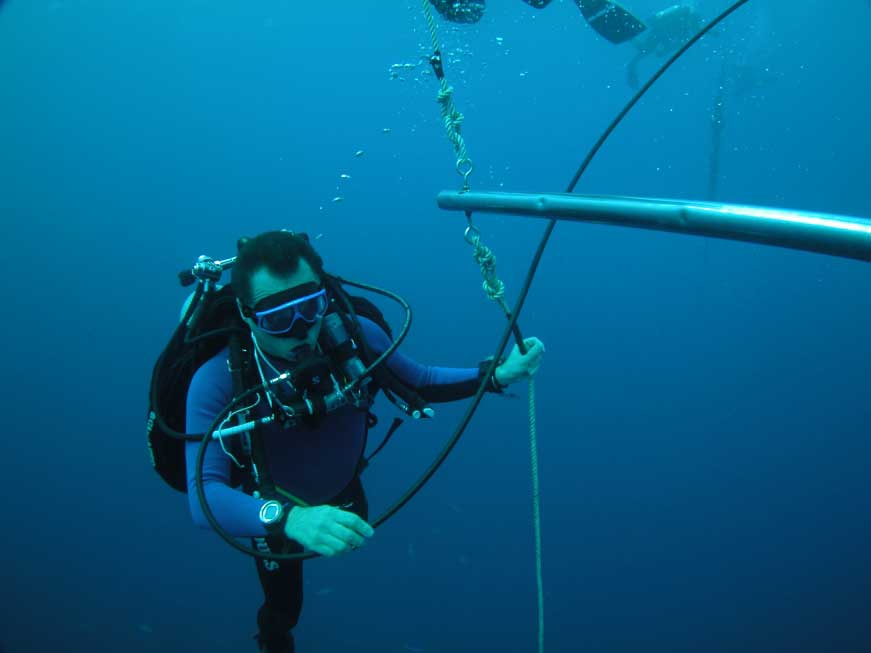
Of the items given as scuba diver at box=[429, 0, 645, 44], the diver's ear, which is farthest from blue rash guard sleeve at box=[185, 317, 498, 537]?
scuba diver at box=[429, 0, 645, 44]

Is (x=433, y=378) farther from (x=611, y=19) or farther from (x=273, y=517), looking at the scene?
(x=611, y=19)

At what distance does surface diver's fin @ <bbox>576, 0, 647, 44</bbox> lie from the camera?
6.71 metres

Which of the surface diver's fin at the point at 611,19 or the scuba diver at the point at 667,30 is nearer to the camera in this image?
the surface diver's fin at the point at 611,19

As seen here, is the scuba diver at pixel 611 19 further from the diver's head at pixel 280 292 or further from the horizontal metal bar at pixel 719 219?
the horizontal metal bar at pixel 719 219

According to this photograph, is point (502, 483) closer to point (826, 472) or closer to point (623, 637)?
point (623, 637)

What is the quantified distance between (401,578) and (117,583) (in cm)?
628

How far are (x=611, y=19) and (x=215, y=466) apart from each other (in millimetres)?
7795

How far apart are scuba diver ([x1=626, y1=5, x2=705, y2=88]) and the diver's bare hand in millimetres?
10583

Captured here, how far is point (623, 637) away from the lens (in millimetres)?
9539

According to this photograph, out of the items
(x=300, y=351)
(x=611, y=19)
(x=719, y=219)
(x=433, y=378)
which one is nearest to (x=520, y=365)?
(x=433, y=378)

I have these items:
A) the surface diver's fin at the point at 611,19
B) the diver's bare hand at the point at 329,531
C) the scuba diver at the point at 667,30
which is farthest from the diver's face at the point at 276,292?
the scuba diver at the point at 667,30

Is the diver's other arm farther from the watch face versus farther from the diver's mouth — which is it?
the watch face

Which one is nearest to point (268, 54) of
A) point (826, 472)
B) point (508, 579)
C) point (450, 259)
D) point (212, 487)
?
point (450, 259)

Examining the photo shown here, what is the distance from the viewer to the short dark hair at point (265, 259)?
199 centimetres
